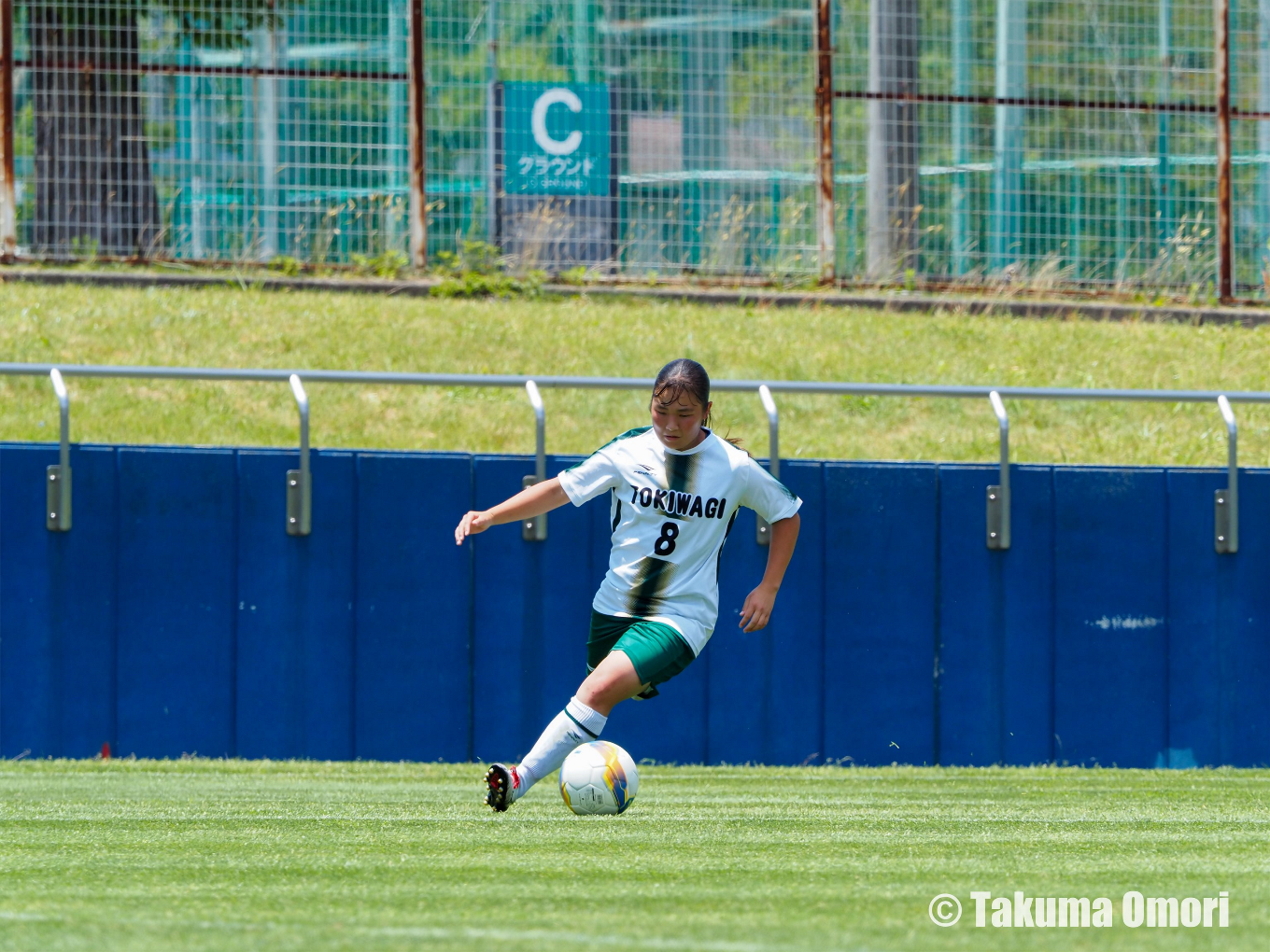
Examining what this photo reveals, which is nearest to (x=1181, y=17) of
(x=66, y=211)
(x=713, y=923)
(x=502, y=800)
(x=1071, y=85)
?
(x=1071, y=85)

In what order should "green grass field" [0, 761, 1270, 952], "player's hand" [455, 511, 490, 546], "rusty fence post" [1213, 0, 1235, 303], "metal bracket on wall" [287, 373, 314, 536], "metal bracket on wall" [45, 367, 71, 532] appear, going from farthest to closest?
"rusty fence post" [1213, 0, 1235, 303] → "metal bracket on wall" [287, 373, 314, 536] → "metal bracket on wall" [45, 367, 71, 532] → "player's hand" [455, 511, 490, 546] → "green grass field" [0, 761, 1270, 952]

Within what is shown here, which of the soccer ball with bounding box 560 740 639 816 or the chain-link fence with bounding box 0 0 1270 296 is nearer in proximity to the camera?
the soccer ball with bounding box 560 740 639 816

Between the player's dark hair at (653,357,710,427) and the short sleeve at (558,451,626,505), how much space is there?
0.44 meters

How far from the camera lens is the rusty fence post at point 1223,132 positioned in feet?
49.2

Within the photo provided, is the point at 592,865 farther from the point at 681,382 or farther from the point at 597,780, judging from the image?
the point at 681,382

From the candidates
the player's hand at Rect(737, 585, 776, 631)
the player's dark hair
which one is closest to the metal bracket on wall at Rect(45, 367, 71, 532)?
the player's dark hair

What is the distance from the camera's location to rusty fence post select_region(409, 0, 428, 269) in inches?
543

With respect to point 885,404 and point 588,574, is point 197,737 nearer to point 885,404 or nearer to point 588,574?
point 588,574

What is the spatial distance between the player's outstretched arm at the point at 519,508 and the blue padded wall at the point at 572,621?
3.22 m

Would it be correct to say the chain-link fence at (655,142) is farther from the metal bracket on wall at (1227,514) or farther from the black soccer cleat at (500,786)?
the black soccer cleat at (500,786)

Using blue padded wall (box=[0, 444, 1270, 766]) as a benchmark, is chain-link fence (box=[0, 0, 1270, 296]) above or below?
above

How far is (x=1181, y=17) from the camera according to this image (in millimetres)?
16344

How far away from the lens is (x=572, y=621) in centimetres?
996

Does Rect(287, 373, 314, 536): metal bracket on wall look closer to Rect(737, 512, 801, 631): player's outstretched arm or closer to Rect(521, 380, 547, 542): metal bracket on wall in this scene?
Rect(521, 380, 547, 542): metal bracket on wall
